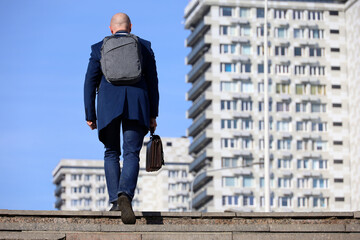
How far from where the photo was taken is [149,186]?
19288 cm

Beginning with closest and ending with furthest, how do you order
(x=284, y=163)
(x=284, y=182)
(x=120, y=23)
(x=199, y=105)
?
(x=120, y=23)
(x=284, y=182)
(x=284, y=163)
(x=199, y=105)

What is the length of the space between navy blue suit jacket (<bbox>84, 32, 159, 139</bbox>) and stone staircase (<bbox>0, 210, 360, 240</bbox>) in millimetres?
1291

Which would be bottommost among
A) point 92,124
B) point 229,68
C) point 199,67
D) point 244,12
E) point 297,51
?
point 92,124

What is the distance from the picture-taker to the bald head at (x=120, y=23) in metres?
11.9

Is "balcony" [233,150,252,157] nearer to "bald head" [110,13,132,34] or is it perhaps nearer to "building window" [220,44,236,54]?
"building window" [220,44,236,54]

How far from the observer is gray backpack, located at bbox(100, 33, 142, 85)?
37.7 feet

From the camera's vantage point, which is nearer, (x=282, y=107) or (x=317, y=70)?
(x=282, y=107)

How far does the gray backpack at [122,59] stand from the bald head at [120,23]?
0.20 m

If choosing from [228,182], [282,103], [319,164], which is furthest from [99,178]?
[228,182]

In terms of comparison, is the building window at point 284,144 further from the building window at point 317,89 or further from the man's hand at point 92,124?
the man's hand at point 92,124

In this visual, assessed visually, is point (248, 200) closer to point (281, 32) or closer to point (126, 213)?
point (281, 32)

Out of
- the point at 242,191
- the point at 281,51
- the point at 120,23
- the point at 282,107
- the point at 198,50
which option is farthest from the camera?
the point at 198,50

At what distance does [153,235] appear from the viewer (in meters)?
9.85

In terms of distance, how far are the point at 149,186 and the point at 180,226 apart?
183m
